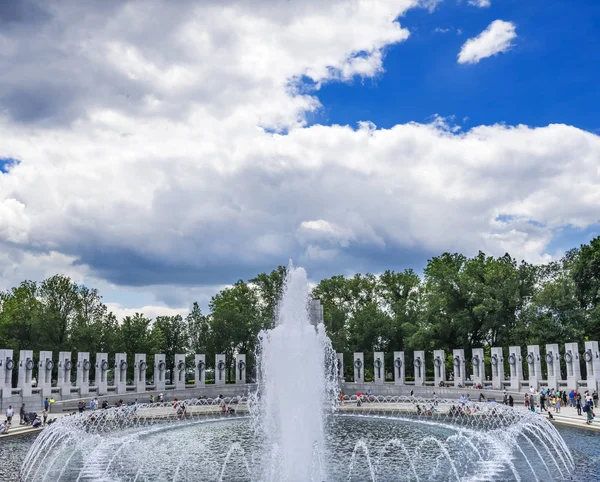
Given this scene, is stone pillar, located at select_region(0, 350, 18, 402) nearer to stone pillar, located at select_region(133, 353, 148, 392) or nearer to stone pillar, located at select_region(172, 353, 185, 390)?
stone pillar, located at select_region(133, 353, 148, 392)

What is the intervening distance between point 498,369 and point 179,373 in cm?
2443

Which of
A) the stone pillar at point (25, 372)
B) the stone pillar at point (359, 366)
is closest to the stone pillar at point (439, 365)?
the stone pillar at point (359, 366)

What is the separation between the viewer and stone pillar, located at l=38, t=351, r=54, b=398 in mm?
38531

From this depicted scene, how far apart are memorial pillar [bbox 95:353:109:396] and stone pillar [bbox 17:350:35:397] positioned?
538 centimetres

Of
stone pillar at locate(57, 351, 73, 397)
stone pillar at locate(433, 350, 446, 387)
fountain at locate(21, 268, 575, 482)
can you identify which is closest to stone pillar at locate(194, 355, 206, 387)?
stone pillar at locate(57, 351, 73, 397)

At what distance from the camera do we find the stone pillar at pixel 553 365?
121ft

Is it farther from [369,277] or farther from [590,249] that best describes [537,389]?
[369,277]

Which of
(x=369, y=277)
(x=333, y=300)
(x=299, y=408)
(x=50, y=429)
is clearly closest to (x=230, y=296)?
(x=333, y=300)

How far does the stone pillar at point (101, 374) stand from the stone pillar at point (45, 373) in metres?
4.04

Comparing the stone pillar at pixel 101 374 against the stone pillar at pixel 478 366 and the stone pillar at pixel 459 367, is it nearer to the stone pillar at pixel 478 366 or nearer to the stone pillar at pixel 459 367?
the stone pillar at pixel 459 367

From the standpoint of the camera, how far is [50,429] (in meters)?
23.5

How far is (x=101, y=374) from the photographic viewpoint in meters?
43.0

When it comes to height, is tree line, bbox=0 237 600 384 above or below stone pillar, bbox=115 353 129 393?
above

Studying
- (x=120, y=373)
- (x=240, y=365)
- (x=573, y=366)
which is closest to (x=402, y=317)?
(x=240, y=365)
